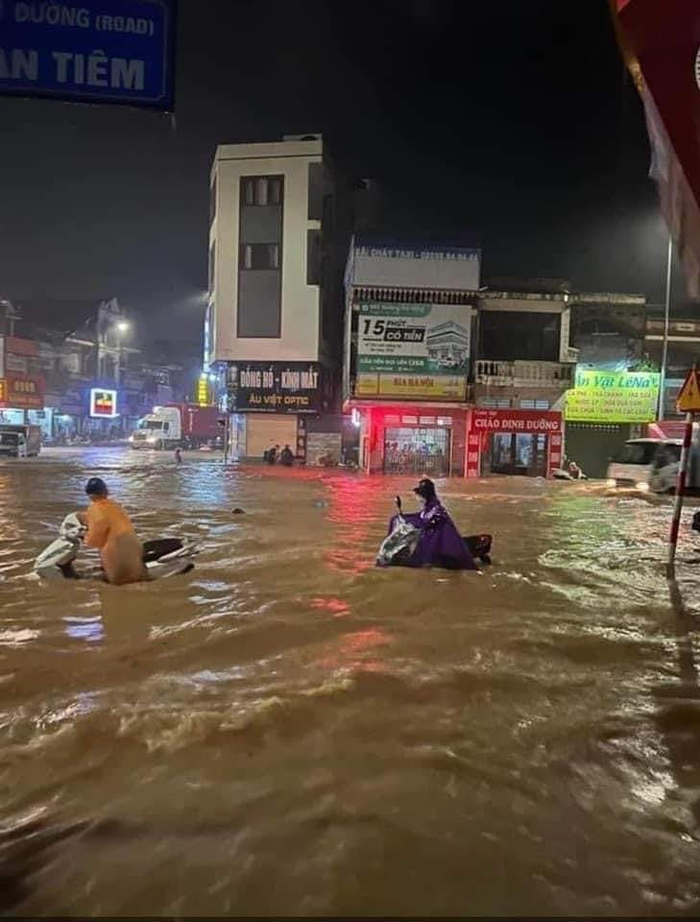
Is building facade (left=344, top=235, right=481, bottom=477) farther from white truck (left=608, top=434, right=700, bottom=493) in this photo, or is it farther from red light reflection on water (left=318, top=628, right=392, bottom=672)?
red light reflection on water (left=318, top=628, right=392, bottom=672)

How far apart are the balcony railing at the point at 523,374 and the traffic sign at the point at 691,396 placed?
22637 millimetres

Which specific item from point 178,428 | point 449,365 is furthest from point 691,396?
point 178,428

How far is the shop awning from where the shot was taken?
3176 millimetres

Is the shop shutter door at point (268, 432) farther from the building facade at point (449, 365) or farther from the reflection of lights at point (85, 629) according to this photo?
the reflection of lights at point (85, 629)

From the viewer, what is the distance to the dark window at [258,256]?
3722cm

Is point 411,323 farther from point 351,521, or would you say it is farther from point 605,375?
point 351,521

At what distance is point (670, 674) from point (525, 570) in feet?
12.4

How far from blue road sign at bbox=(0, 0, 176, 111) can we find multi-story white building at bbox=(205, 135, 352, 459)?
3159 cm

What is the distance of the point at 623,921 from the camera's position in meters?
2.51

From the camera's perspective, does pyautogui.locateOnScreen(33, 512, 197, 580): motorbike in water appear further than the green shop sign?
No

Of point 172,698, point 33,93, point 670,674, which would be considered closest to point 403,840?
Answer: point 172,698

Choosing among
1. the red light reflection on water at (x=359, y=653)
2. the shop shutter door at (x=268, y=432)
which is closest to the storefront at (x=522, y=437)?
the shop shutter door at (x=268, y=432)

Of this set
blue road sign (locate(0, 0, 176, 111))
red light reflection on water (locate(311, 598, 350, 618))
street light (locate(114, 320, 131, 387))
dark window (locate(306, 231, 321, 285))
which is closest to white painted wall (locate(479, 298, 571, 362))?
dark window (locate(306, 231, 321, 285))

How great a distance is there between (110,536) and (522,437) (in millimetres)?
26802
